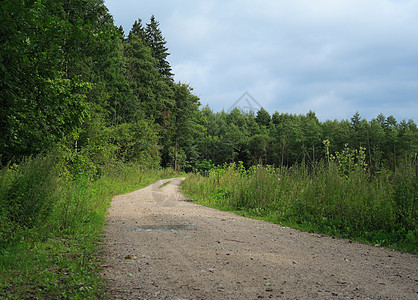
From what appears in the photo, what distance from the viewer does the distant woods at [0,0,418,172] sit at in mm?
6957

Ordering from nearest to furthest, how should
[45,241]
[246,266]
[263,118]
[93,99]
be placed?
[246,266]
[45,241]
[93,99]
[263,118]

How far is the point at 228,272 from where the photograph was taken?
168 inches

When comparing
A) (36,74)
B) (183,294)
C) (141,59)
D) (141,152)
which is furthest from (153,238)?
(141,59)

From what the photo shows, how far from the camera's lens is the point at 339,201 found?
8.02 metres

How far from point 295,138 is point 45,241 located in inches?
3167

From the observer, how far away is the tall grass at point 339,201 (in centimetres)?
677

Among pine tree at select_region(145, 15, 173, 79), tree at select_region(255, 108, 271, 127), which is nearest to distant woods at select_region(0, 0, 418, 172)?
pine tree at select_region(145, 15, 173, 79)

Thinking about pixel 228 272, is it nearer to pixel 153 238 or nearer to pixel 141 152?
pixel 153 238

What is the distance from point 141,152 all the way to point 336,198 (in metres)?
30.0

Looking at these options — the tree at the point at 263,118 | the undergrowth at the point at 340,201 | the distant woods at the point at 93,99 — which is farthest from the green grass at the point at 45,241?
the tree at the point at 263,118

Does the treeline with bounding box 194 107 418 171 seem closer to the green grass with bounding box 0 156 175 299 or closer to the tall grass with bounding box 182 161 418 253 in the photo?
the tall grass with bounding box 182 161 418 253

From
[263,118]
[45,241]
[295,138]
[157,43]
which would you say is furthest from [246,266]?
[263,118]

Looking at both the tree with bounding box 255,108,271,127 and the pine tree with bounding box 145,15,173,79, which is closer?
the pine tree with bounding box 145,15,173,79

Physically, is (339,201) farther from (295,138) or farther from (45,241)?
(295,138)
